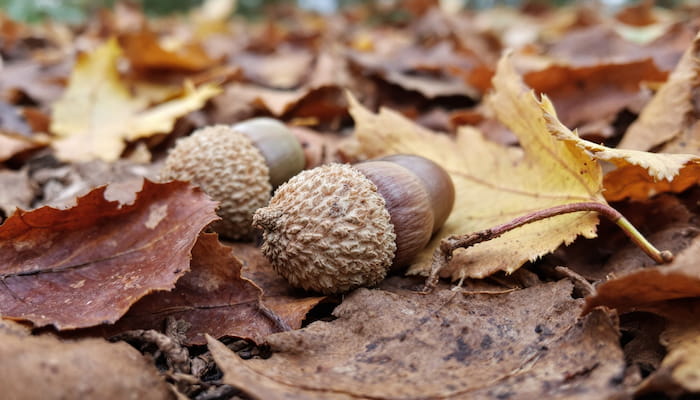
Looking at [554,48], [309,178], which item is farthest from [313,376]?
[554,48]

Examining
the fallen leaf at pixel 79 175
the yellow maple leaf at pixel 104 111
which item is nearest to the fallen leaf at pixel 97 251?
the fallen leaf at pixel 79 175

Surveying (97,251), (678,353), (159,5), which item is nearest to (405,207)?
(678,353)

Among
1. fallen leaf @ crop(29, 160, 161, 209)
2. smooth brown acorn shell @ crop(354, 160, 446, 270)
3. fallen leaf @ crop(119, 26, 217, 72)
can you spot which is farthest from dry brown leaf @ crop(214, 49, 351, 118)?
smooth brown acorn shell @ crop(354, 160, 446, 270)

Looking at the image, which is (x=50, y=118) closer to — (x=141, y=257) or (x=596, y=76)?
(x=141, y=257)

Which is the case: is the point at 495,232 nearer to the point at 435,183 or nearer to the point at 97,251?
the point at 435,183

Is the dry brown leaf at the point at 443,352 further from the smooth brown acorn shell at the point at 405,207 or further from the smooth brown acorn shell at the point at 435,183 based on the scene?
the smooth brown acorn shell at the point at 435,183

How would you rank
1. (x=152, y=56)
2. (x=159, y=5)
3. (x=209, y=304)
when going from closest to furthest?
(x=209, y=304)
(x=152, y=56)
(x=159, y=5)

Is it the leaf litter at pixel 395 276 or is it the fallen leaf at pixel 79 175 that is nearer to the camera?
the leaf litter at pixel 395 276
